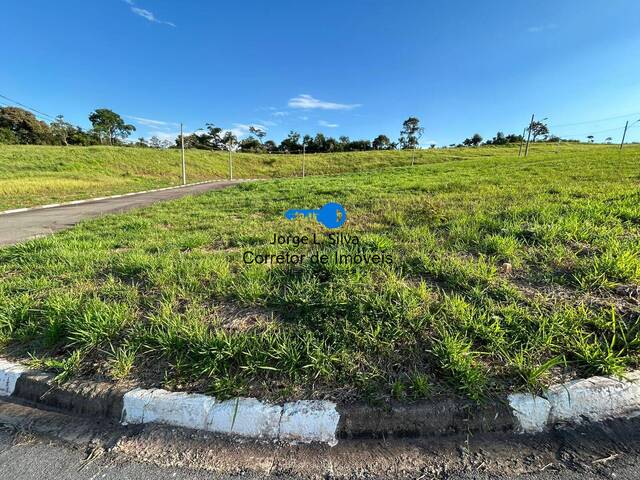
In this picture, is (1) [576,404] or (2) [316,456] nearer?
(2) [316,456]

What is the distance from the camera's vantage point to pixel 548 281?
98.3 inches

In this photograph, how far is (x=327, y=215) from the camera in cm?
527

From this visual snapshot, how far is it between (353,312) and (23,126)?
7578 cm

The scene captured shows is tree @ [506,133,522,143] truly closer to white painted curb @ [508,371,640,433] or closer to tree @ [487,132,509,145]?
tree @ [487,132,509,145]

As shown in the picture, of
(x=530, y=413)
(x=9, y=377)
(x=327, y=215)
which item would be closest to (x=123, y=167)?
(x=327, y=215)

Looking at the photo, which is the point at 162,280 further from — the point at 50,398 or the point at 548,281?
the point at 548,281

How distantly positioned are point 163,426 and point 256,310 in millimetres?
952

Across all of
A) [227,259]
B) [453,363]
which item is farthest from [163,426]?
[227,259]

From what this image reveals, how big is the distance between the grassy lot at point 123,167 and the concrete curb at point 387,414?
12650 millimetres

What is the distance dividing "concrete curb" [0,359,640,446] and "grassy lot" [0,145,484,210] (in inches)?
498

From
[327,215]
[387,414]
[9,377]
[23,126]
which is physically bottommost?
[9,377]

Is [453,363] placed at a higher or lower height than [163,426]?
higher

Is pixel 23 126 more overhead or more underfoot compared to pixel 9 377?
more overhead

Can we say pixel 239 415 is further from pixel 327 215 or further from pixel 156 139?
pixel 156 139
